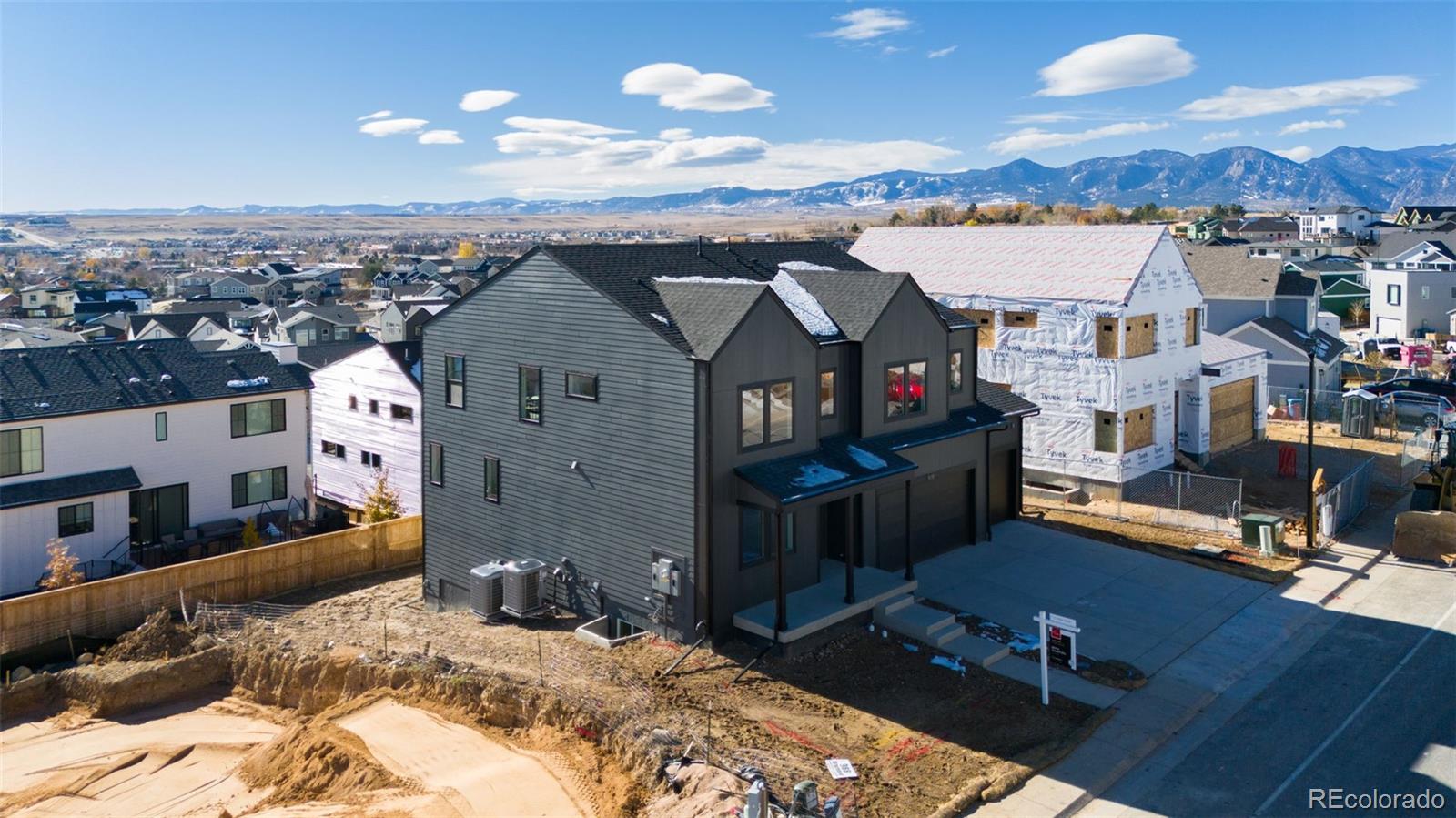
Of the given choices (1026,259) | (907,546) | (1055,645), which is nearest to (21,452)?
(907,546)

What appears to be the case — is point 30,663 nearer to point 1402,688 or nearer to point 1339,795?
point 1339,795

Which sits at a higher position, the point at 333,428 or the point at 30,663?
the point at 333,428

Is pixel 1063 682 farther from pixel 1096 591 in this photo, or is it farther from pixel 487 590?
pixel 487 590

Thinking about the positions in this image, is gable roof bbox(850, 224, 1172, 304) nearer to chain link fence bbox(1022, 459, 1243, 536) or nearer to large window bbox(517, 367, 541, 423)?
chain link fence bbox(1022, 459, 1243, 536)

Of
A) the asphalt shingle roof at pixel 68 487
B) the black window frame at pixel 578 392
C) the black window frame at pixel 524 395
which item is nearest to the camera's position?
the black window frame at pixel 578 392

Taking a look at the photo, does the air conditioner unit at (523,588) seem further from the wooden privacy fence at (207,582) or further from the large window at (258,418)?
the large window at (258,418)

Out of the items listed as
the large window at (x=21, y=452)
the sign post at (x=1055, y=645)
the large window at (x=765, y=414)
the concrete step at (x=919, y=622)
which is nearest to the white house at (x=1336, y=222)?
the concrete step at (x=919, y=622)

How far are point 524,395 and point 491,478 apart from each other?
7.63ft

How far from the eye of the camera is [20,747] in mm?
20438

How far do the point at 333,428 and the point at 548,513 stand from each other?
17478 millimetres

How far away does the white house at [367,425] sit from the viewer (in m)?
33.5

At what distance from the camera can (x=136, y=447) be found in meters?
30.6

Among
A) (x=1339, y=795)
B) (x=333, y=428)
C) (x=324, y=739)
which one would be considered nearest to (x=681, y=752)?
(x=324, y=739)

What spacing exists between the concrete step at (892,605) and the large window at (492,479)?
9.05m
